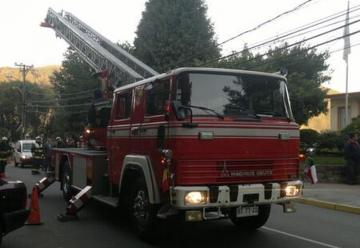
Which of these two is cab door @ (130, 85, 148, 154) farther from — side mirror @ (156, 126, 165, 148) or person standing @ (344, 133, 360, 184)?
person standing @ (344, 133, 360, 184)

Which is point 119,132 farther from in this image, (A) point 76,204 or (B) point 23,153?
(B) point 23,153

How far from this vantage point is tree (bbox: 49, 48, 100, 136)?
4717cm

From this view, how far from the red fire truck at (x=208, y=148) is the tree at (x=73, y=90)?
36.2 metres

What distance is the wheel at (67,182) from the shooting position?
43.6 ft

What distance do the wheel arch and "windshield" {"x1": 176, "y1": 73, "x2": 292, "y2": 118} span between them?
1.22 m

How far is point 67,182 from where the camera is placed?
44.3 ft

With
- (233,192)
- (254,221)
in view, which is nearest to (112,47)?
(254,221)

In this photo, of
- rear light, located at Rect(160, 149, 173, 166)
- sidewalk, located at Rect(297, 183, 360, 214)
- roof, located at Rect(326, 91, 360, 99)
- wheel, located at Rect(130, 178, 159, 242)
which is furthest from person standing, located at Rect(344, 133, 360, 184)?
roof, located at Rect(326, 91, 360, 99)

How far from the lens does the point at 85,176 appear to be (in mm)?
11562

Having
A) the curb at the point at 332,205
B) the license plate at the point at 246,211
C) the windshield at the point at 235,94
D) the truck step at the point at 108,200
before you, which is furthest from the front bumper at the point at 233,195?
the curb at the point at 332,205

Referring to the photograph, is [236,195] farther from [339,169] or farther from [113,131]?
[339,169]

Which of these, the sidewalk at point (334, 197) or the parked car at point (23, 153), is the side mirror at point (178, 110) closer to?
the sidewalk at point (334, 197)

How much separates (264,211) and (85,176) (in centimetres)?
388

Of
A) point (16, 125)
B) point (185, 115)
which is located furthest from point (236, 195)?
point (16, 125)
